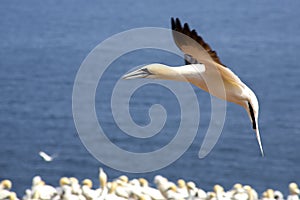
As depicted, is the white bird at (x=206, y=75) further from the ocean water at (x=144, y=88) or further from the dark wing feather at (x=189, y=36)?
the ocean water at (x=144, y=88)

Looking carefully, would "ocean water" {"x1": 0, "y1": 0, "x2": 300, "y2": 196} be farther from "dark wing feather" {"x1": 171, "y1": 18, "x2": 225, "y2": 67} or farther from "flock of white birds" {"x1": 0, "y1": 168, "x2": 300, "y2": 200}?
"dark wing feather" {"x1": 171, "y1": 18, "x2": 225, "y2": 67}

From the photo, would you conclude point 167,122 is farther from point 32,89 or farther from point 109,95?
point 32,89

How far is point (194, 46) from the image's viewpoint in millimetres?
2602

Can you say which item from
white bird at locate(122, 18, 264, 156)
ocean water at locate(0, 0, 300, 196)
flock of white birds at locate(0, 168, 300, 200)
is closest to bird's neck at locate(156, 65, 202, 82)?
white bird at locate(122, 18, 264, 156)

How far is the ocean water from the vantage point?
4.81 metres

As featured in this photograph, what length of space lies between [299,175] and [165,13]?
3.84 meters

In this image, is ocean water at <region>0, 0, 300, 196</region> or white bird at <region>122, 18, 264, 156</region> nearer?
white bird at <region>122, 18, 264, 156</region>

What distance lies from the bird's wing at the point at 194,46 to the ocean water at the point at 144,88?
1.91 metres

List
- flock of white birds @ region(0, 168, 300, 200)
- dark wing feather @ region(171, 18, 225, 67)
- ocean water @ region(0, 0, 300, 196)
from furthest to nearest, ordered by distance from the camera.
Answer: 1. ocean water @ region(0, 0, 300, 196)
2. flock of white birds @ region(0, 168, 300, 200)
3. dark wing feather @ region(171, 18, 225, 67)

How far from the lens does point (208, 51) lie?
2.58 m

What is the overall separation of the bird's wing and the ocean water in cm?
191

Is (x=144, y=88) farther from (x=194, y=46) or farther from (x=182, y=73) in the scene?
(x=194, y=46)

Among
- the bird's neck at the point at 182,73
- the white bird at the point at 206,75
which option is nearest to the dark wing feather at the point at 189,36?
the white bird at the point at 206,75

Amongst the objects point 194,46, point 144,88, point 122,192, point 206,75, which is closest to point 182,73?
point 206,75
